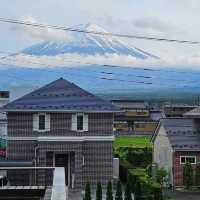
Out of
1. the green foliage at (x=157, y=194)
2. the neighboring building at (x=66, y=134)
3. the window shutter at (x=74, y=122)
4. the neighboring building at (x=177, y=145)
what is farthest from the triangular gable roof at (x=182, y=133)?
the green foliage at (x=157, y=194)

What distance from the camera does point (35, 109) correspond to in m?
27.9

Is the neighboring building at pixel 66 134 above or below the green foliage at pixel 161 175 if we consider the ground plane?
above

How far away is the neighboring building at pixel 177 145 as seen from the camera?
2883cm

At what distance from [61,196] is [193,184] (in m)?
20.6

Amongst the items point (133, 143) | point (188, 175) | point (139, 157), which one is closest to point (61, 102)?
point (188, 175)

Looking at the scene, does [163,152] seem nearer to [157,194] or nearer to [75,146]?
[75,146]

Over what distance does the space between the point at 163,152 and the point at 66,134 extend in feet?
22.2

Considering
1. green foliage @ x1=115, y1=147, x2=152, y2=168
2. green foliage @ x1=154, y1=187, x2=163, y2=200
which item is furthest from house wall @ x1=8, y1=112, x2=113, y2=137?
green foliage @ x1=115, y1=147, x2=152, y2=168

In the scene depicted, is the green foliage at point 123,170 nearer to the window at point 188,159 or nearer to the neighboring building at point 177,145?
the neighboring building at point 177,145

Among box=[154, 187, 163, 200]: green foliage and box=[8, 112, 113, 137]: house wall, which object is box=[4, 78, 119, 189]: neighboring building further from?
box=[154, 187, 163, 200]: green foliage

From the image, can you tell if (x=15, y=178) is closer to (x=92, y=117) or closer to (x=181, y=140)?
(x=92, y=117)

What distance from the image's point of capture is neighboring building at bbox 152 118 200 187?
28.8m

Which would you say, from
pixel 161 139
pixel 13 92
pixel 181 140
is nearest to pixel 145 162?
pixel 161 139

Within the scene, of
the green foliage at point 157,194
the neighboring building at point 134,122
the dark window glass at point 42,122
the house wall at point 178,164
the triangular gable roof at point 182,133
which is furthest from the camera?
the neighboring building at point 134,122
